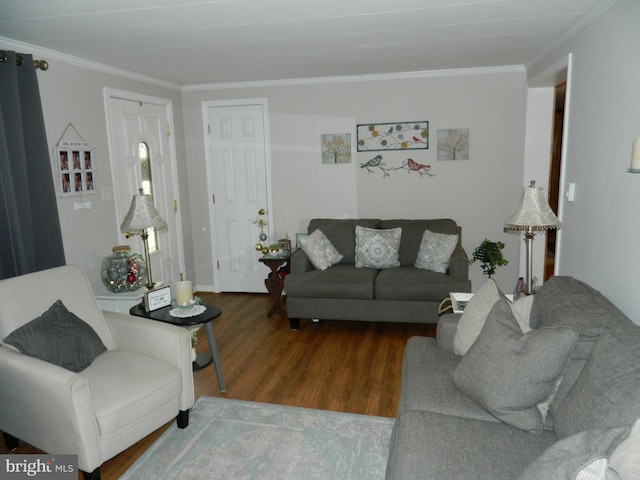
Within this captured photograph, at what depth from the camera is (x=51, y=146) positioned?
3430 mm

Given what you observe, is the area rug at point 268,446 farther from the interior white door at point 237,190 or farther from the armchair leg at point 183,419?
the interior white door at point 237,190

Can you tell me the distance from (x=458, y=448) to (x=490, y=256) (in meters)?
3.08

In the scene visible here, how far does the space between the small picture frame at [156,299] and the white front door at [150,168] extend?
3.91 feet

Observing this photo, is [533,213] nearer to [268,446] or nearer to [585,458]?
[585,458]

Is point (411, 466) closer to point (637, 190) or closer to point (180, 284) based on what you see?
point (637, 190)

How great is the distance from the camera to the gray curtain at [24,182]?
2.87m

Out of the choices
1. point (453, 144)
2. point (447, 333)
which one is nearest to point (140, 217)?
point (447, 333)

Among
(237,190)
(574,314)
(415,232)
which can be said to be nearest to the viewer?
(574,314)

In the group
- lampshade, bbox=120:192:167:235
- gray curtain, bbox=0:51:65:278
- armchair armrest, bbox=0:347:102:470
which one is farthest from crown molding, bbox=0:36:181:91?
armchair armrest, bbox=0:347:102:470

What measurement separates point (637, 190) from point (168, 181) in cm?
415

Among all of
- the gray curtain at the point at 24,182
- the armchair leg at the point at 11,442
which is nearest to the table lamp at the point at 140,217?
the gray curtain at the point at 24,182

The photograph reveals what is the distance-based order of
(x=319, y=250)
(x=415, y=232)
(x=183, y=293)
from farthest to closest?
(x=415, y=232) → (x=319, y=250) → (x=183, y=293)

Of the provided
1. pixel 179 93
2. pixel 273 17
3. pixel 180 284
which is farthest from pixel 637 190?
pixel 179 93

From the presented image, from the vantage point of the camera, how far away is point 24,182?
3008 millimetres
